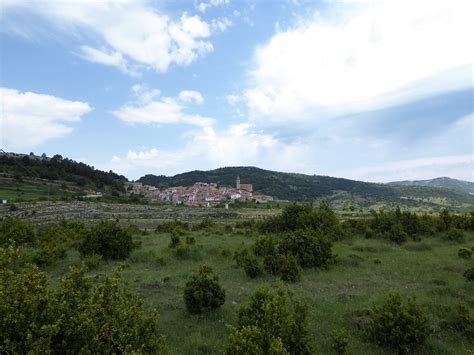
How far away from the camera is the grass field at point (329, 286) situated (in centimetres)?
778

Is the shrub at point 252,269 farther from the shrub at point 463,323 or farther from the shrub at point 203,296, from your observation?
the shrub at point 463,323

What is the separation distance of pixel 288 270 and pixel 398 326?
5.91 meters

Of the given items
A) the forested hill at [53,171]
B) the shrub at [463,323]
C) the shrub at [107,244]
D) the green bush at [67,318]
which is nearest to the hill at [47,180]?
the forested hill at [53,171]

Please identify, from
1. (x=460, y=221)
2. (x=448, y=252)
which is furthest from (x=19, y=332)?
(x=460, y=221)

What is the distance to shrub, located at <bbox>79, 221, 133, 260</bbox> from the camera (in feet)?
55.2

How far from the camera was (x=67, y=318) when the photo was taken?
388cm

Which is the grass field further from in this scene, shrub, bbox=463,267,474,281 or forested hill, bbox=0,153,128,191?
forested hill, bbox=0,153,128,191

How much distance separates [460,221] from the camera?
85.0 feet

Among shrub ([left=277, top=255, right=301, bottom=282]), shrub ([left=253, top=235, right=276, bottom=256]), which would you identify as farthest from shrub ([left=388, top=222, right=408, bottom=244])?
shrub ([left=277, top=255, right=301, bottom=282])

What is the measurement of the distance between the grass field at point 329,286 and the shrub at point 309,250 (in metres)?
0.53

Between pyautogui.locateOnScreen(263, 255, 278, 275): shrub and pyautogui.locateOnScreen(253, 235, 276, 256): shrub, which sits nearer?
pyautogui.locateOnScreen(263, 255, 278, 275): shrub

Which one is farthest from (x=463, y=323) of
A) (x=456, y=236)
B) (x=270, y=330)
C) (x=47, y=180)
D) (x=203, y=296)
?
(x=47, y=180)

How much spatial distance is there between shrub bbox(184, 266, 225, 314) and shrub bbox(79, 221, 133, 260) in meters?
8.42

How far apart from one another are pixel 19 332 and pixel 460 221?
29731 mm
